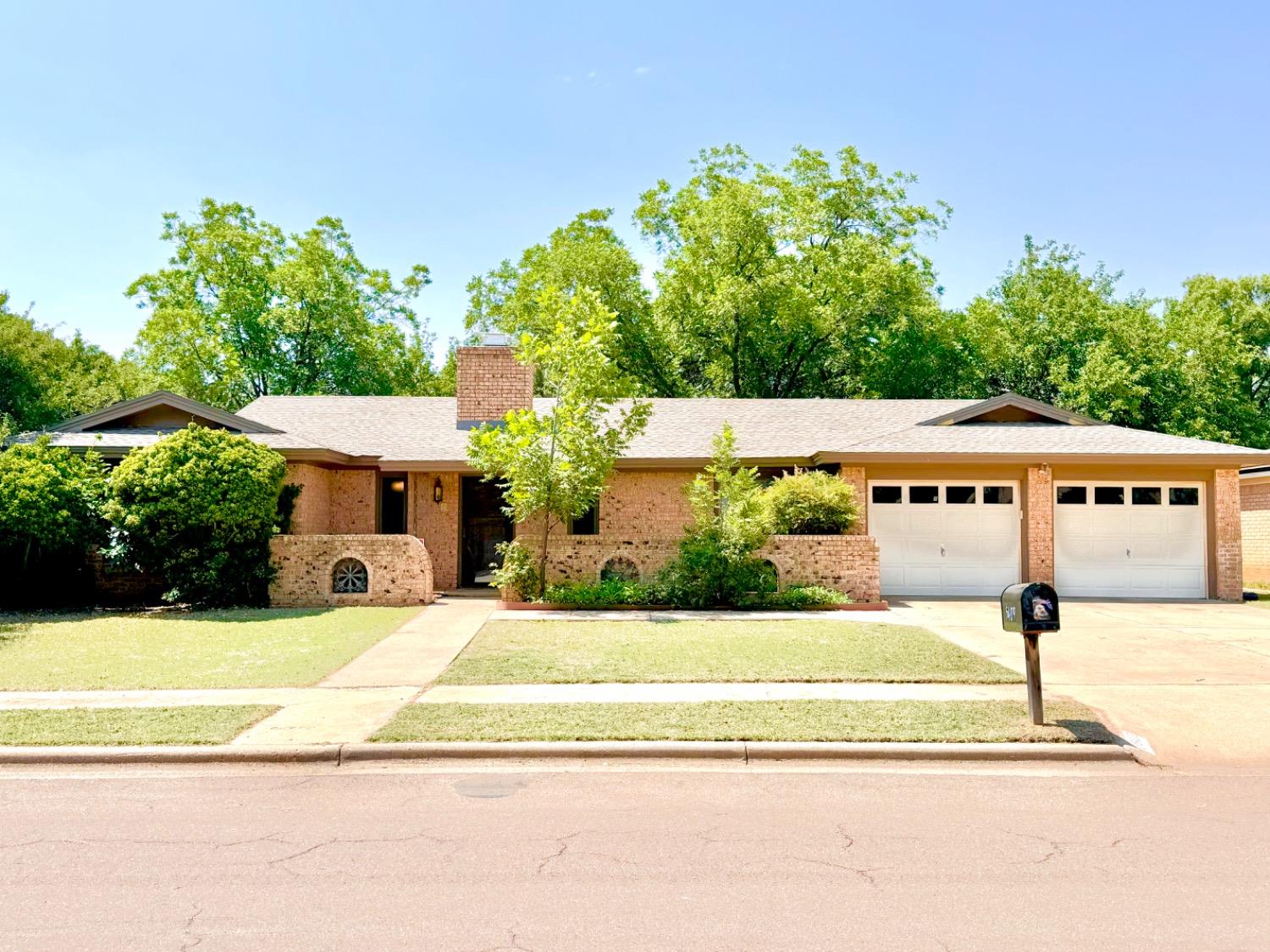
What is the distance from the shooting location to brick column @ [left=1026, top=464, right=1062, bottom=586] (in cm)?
Answer: 1833

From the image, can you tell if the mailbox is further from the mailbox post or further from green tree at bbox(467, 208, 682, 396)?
green tree at bbox(467, 208, 682, 396)

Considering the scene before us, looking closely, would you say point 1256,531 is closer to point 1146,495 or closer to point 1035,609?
point 1146,495

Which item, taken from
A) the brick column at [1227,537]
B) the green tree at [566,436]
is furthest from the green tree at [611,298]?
the brick column at [1227,537]

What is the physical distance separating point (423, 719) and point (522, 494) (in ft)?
27.9

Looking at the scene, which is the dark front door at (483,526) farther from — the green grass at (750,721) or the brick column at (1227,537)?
the brick column at (1227,537)

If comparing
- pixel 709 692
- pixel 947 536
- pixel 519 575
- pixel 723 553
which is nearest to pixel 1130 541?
pixel 947 536

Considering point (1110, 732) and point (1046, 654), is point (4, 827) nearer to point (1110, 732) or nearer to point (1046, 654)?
point (1110, 732)

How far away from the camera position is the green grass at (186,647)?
378 inches

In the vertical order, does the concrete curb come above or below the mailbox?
below

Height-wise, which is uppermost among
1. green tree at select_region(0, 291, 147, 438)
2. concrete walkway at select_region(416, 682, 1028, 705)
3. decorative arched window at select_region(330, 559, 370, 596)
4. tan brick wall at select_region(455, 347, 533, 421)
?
green tree at select_region(0, 291, 147, 438)

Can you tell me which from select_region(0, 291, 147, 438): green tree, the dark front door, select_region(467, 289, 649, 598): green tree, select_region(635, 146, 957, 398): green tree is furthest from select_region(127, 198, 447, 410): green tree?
select_region(467, 289, 649, 598): green tree

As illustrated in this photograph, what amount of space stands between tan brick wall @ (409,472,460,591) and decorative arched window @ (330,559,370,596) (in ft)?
10.1

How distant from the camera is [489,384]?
2194 cm

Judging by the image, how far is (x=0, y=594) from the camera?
15.7 metres
